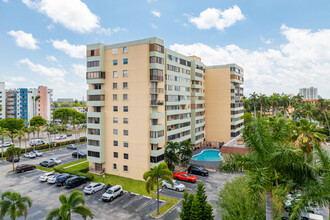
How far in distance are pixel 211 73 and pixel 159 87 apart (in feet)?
116

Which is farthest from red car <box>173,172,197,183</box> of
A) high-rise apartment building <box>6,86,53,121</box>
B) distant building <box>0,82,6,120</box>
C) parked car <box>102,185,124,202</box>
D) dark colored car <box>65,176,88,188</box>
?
→ distant building <box>0,82,6,120</box>

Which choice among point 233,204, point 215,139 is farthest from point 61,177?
point 215,139

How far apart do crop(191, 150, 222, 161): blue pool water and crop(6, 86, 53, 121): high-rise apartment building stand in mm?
101829

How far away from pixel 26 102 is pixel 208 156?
11220 cm

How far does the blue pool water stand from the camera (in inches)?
2321

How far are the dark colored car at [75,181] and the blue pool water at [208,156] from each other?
30034mm

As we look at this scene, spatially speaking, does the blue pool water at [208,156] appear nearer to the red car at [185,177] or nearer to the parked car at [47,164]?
the red car at [185,177]

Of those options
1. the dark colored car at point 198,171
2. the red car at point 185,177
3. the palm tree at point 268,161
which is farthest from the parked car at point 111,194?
the palm tree at point 268,161

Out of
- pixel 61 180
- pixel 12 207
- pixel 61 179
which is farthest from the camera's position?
pixel 61 179

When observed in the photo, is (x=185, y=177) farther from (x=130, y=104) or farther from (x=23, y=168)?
(x=23, y=168)

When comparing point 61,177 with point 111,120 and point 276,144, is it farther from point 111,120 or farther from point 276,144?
point 276,144

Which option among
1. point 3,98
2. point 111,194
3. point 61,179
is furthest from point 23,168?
point 3,98

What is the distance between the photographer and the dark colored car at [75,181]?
3834 cm

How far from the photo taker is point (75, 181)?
39156 millimetres
